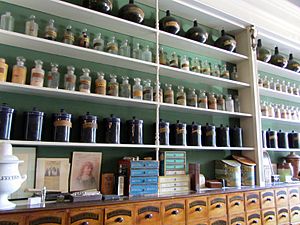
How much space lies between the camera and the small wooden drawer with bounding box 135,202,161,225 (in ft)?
6.17

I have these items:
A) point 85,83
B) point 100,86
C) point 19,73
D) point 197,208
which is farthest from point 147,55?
point 197,208

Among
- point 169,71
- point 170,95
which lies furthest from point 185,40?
point 170,95

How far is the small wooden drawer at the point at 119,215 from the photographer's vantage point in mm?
1758

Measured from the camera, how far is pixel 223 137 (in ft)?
9.24

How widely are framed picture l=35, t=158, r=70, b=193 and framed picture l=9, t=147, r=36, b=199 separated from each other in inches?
1.6

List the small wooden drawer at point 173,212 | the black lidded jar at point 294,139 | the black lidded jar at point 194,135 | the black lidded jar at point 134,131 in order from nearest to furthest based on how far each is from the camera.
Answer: the small wooden drawer at point 173,212, the black lidded jar at point 134,131, the black lidded jar at point 194,135, the black lidded jar at point 294,139

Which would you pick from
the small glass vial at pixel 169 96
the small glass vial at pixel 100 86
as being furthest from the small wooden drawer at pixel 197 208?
the small glass vial at pixel 100 86

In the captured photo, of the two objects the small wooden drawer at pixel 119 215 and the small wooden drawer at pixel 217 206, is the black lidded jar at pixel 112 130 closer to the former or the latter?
the small wooden drawer at pixel 119 215

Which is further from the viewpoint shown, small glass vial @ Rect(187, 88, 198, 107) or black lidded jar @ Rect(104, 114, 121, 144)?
small glass vial @ Rect(187, 88, 198, 107)

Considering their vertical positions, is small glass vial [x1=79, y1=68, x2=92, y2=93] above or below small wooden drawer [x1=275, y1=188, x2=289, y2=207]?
above

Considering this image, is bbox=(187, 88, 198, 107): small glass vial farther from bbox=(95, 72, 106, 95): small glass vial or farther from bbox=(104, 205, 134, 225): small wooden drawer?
bbox=(104, 205, 134, 225): small wooden drawer

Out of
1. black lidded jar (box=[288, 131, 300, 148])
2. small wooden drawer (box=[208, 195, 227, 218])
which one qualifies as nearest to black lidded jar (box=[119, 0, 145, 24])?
small wooden drawer (box=[208, 195, 227, 218])

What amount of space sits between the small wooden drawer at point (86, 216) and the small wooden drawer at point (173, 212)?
0.51 metres

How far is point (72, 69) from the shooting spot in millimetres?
2098
